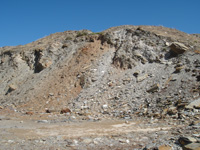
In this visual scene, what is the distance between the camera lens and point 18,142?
717 centimetres

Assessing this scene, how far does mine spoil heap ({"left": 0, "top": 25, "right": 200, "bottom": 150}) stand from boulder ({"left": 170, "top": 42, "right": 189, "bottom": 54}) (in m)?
0.05

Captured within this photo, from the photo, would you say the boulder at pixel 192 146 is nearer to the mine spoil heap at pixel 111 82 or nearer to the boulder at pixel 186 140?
the boulder at pixel 186 140

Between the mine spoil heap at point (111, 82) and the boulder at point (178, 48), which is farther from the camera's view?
the boulder at point (178, 48)

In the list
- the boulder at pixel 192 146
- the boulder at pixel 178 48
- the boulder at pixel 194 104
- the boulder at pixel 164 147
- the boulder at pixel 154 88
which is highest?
the boulder at pixel 178 48

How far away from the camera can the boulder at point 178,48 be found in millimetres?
18297

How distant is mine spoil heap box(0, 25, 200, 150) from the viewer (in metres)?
11.6

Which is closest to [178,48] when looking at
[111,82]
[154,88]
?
[154,88]

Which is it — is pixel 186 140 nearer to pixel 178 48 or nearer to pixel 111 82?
pixel 111 82

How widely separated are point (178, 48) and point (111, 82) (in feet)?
Result: 22.5

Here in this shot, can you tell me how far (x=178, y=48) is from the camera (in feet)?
60.4

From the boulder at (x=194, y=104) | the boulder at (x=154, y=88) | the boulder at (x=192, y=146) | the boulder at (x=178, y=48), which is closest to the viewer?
the boulder at (x=192, y=146)

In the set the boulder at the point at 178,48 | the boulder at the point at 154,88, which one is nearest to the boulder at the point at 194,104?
the boulder at the point at 154,88

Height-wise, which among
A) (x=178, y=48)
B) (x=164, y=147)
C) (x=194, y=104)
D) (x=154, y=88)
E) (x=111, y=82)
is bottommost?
(x=164, y=147)

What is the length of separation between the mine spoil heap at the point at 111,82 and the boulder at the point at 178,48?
2.0 inches
